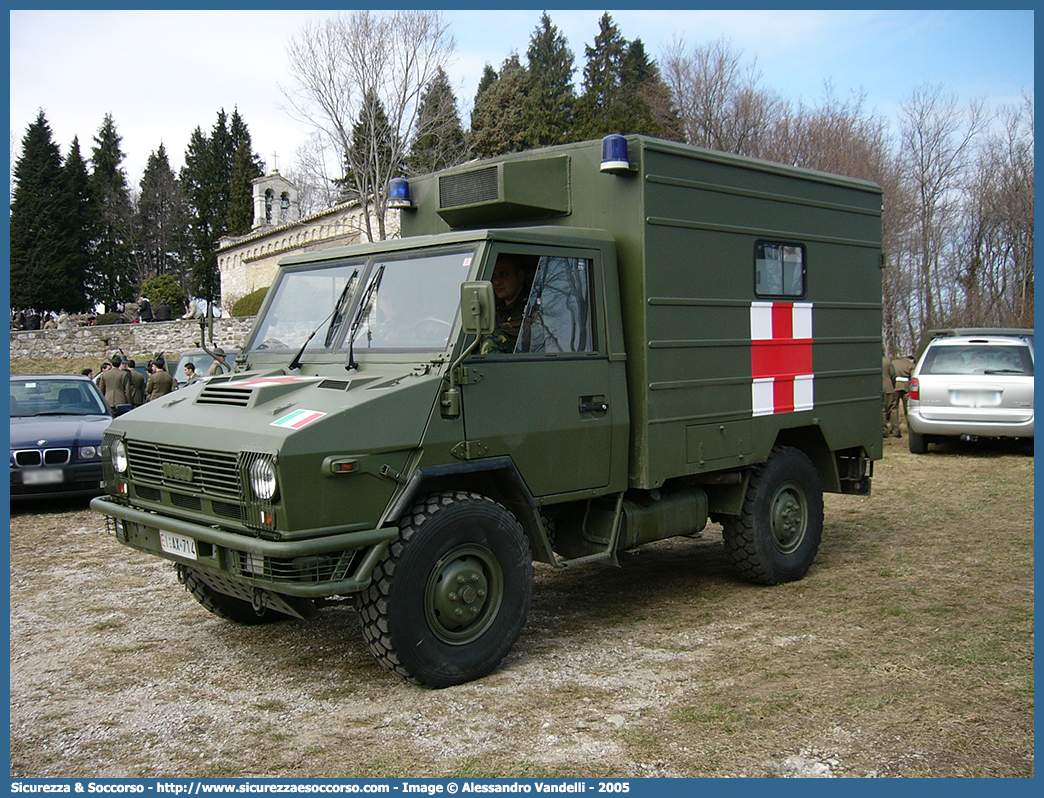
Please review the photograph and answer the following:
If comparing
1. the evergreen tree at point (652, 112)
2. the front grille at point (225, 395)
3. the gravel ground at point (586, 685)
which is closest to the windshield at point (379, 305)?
the front grille at point (225, 395)

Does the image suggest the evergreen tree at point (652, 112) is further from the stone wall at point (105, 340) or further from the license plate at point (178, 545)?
the license plate at point (178, 545)

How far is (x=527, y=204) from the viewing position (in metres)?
6.00

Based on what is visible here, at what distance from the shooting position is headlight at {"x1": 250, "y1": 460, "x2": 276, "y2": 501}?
4359 mm

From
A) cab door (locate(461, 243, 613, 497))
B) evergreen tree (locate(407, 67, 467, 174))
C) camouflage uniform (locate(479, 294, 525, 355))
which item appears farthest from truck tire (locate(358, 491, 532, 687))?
evergreen tree (locate(407, 67, 467, 174))

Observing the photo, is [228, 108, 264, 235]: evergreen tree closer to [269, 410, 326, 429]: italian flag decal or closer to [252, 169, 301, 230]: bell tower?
[252, 169, 301, 230]: bell tower

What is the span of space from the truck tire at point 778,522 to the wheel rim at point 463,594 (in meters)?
2.39

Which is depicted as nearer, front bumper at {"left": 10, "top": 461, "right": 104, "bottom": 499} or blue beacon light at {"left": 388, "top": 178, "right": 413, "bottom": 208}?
blue beacon light at {"left": 388, "top": 178, "right": 413, "bottom": 208}

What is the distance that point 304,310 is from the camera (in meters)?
5.82

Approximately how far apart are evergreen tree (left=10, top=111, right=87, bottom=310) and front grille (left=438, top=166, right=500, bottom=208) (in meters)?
51.3

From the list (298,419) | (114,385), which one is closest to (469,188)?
(298,419)

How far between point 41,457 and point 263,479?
682cm

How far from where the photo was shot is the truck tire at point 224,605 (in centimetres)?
589

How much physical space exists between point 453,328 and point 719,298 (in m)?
2.17

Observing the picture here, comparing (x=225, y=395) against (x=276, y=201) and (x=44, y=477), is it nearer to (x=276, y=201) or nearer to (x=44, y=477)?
(x=44, y=477)
